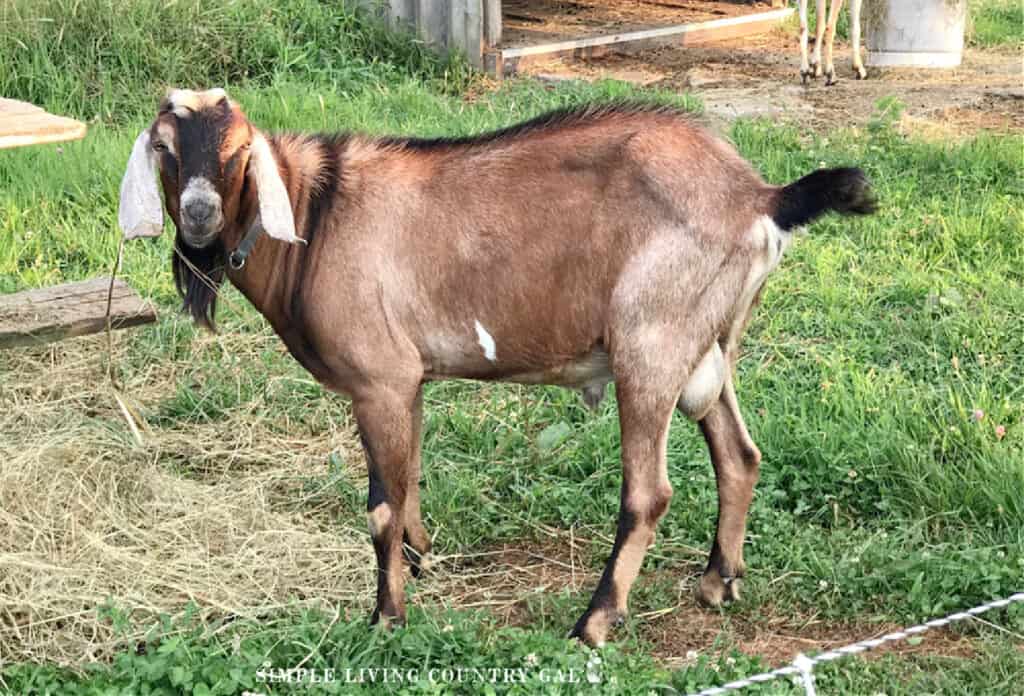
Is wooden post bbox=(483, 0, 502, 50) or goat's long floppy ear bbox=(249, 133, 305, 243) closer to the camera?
goat's long floppy ear bbox=(249, 133, 305, 243)

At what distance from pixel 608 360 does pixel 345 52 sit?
20.0ft

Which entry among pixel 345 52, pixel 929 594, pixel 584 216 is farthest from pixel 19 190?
pixel 929 594

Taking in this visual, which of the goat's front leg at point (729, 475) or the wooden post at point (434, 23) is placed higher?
the wooden post at point (434, 23)

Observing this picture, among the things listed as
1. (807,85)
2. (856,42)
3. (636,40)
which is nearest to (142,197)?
(807,85)

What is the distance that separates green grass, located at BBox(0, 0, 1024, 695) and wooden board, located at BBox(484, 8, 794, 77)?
1.73 meters

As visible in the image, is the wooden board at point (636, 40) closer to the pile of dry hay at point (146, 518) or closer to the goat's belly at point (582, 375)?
the pile of dry hay at point (146, 518)

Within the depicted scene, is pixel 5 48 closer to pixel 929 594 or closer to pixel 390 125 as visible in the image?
pixel 390 125

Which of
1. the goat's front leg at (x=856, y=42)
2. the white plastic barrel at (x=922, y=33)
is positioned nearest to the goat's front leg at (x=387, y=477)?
the goat's front leg at (x=856, y=42)

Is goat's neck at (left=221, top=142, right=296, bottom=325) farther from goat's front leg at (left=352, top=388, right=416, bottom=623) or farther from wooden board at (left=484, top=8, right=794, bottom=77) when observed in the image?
wooden board at (left=484, top=8, right=794, bottom=77)

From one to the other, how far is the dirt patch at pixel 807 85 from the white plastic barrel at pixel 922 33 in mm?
147

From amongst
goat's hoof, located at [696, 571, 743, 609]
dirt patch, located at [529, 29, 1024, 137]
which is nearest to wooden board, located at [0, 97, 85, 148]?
goat's hoof, located at [696, 571, 743, 609]

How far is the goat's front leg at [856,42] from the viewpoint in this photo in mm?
10812

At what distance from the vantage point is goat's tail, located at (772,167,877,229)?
161 inches

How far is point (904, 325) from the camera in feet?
20.2
